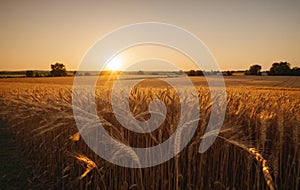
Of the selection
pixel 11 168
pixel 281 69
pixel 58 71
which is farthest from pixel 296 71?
pixel 11 168

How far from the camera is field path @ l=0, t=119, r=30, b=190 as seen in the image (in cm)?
448

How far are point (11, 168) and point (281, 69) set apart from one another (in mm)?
48553

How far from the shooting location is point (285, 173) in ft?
10.7

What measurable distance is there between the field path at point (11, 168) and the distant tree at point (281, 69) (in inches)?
1843

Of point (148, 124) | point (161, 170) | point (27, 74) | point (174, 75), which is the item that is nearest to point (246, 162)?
point (161, 170)

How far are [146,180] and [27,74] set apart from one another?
5304cm

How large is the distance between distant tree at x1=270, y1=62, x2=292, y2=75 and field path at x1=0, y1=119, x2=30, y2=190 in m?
46.8

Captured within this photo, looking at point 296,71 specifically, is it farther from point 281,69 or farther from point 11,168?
point 11,168

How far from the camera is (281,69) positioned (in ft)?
155

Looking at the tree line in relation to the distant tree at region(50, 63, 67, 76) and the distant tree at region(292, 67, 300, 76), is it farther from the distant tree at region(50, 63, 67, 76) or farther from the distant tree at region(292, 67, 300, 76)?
the distant tree at region(50, 63, 67, 76)

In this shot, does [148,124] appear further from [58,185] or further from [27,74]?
[27,74]

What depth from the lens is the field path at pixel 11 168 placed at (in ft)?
14.7

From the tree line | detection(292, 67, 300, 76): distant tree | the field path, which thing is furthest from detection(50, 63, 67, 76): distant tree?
the field path

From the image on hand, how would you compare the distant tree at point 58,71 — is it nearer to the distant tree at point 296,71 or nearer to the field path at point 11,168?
the distant tree at point 296,71
